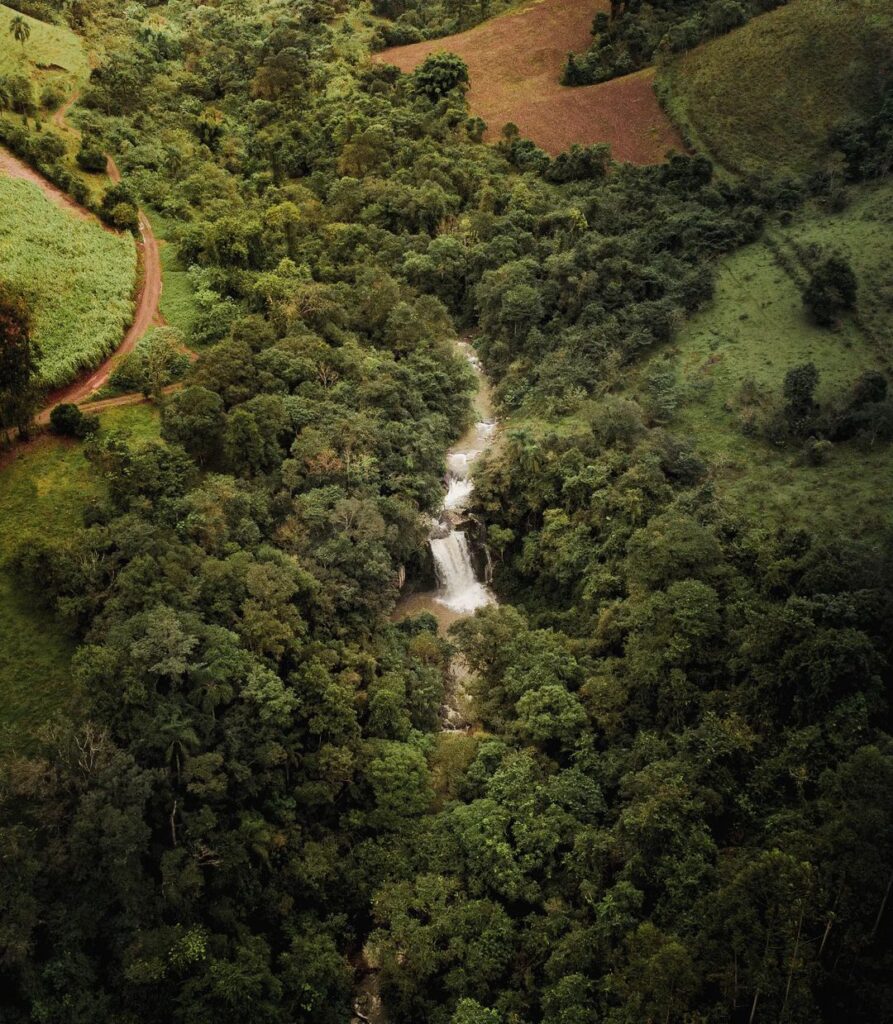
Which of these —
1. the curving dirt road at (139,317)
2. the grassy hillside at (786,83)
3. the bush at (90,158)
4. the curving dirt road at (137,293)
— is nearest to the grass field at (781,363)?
the grassy hillside at (786,83)

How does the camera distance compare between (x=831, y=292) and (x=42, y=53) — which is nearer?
(x=831, y=292)

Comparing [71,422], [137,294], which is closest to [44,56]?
[137,294]

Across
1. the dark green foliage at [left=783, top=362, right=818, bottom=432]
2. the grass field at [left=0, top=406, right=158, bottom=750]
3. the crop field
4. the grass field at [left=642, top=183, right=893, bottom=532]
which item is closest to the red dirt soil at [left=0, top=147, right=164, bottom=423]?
the crop field

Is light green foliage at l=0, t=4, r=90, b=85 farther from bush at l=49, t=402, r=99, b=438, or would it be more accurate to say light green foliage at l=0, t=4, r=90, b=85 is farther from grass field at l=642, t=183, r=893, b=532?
grass field at l=642, t=183, r=893, b=532

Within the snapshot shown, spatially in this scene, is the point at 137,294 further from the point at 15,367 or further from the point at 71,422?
the point at 15,367

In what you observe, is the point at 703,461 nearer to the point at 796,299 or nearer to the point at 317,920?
the point at 796,299
